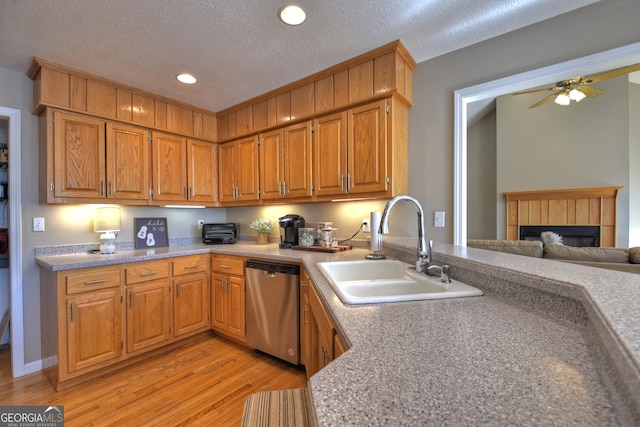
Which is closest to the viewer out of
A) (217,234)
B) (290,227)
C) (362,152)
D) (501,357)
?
(501,357)

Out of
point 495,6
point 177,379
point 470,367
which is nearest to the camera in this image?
point 470,367

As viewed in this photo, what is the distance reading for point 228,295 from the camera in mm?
2555

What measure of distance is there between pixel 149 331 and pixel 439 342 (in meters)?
2.48

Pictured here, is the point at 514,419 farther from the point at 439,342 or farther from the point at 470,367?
the point at 439,342

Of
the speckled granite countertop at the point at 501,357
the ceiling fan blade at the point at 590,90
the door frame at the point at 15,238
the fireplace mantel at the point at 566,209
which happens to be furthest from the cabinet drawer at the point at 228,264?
the fireplace mantel at the point at 566,209

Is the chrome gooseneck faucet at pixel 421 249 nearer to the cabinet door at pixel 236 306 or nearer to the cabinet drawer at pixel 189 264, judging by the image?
the cabinet door at pixel 236 306

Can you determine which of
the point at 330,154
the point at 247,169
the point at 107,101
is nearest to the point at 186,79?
the point at 107,101

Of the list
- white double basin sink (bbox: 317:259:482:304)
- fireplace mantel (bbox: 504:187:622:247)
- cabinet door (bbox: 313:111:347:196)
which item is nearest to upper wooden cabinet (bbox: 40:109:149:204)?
cabinet door (bbox: 313:111:347:196)

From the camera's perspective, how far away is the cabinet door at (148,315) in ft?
7.24

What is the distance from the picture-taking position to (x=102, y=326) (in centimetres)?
207

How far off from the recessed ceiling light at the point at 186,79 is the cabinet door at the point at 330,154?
112cm

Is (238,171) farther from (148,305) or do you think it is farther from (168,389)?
(168,389)

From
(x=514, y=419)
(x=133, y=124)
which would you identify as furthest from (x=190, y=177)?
(x=514, y=419)

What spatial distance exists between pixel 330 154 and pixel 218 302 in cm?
176
